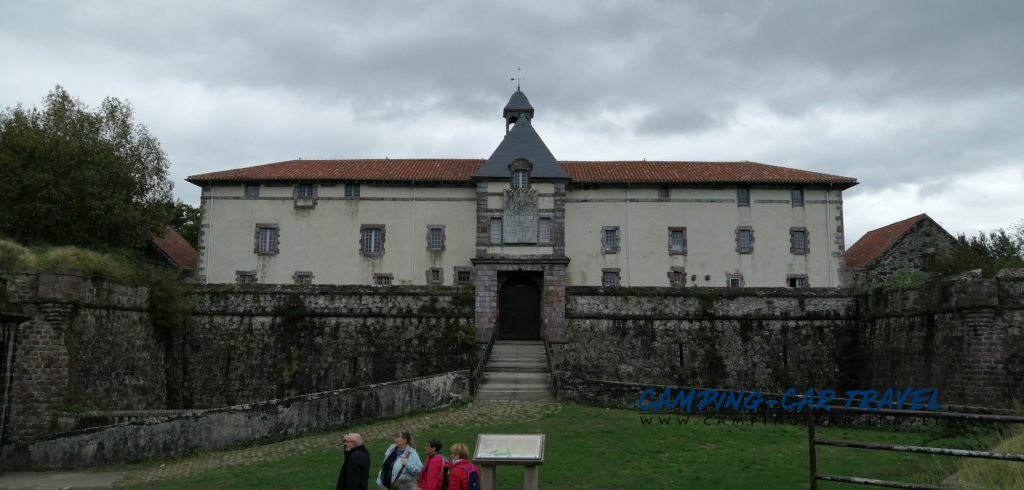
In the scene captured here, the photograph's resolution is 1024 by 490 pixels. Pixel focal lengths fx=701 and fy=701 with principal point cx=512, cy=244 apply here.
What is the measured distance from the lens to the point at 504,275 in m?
27.5

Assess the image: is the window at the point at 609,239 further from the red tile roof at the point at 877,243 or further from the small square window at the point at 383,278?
the red tile roof at the point at 877,243

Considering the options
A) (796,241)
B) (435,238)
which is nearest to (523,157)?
(435,238)

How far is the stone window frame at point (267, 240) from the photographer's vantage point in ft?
105

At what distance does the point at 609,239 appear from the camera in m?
32.2

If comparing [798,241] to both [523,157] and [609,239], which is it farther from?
[523,157]

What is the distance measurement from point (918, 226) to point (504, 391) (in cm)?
2483

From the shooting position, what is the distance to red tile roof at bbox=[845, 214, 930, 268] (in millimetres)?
34094

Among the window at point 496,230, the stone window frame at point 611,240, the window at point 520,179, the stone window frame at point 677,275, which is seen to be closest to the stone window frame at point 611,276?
the stone window frame at point 611,240

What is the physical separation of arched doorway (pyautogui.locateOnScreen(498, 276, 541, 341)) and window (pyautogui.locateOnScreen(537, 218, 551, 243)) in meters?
1.71

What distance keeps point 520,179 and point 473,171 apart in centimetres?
432

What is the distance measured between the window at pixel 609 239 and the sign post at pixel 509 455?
75.7ft

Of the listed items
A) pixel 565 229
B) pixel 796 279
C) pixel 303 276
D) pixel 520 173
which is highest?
pixel 520 173

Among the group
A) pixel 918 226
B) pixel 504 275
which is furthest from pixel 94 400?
pixel 918 226

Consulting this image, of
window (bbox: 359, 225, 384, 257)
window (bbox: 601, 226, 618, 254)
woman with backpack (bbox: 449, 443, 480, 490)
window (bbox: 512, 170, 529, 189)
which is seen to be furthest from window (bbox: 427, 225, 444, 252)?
woman with backpack (bbox: 449, 443, 480, 490)
